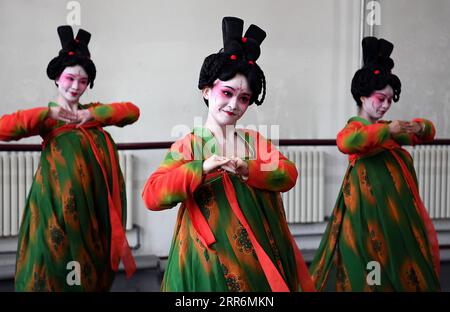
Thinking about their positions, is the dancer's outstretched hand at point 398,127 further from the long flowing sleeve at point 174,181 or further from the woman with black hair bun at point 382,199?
the long flowing sleeve at point 174,181

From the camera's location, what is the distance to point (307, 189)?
160 inches

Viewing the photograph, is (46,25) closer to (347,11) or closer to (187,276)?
(347,11)

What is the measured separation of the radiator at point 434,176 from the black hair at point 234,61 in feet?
7.54

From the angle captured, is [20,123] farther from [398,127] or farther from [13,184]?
[398,127]

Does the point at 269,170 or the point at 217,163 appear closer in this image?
the point at 217,163

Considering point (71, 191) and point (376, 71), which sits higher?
point (376, 71)

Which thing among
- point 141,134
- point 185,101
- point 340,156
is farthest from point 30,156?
point 340,156

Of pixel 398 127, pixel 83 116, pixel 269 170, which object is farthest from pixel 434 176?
pixel 269 170

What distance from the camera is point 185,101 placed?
3.80 meters

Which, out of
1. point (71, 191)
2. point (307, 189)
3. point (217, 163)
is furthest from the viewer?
point (307, 189)

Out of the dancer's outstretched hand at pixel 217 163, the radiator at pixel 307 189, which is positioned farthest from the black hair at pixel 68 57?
the radiator at pixel 307 189

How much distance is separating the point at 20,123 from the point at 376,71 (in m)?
1.28

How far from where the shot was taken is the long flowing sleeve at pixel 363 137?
2691 mm

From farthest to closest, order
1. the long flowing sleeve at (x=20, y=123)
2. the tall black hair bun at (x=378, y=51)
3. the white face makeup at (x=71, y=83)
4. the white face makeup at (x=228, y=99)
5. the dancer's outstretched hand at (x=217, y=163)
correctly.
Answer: the tall black hair bun at (x=378, y=51) → the white face makeup at (x=71, y=83) → the long flowing sleeve at (x=20, y=123) → the white face makeup at (x=228, y=99) → the dancer's outstretched hand at (x=217, y=163)
